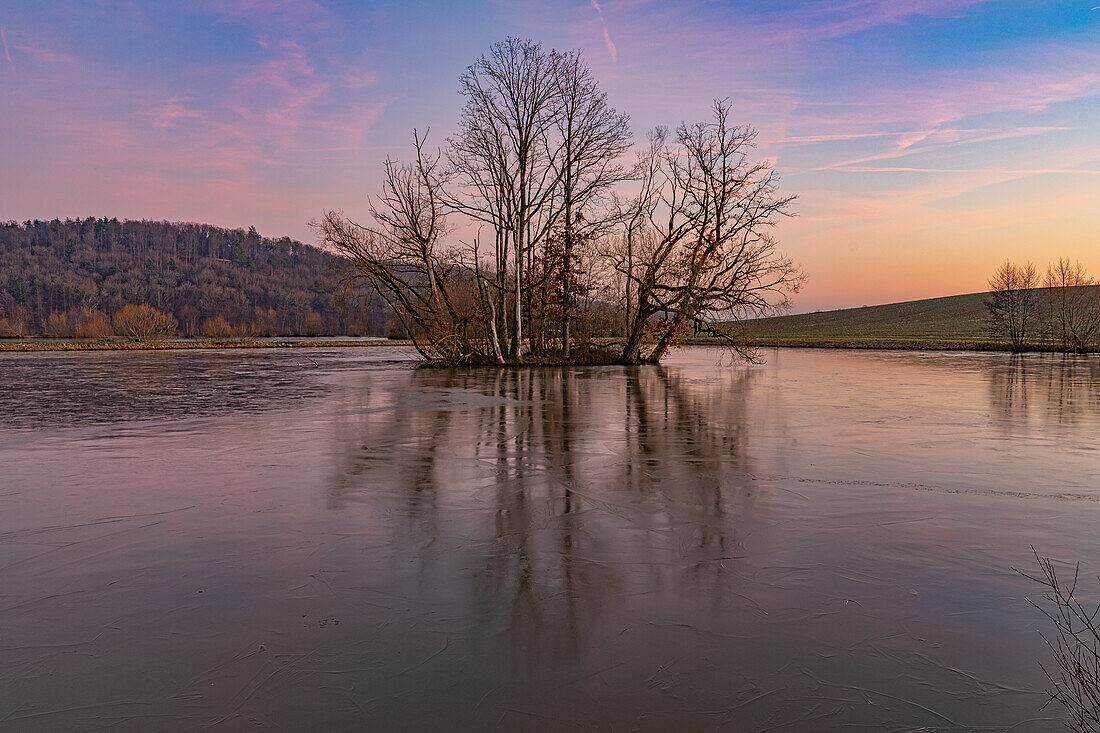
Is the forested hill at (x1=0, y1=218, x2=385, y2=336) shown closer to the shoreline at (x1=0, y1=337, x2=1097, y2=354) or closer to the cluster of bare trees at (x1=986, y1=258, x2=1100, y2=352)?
the shoreline at (x1=0, y1=337, x2=1097, y2=354)

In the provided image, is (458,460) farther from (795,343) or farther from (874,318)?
(874,318)

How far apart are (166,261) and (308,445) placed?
5716 inches

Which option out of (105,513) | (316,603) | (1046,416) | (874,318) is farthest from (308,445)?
(874,318)

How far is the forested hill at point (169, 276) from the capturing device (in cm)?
10846

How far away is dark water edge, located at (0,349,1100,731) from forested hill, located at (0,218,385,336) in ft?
303

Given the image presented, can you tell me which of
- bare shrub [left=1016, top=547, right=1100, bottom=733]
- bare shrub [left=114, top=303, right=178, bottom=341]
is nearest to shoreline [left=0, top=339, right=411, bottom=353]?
bare shrub [left=114, top=303, right=178, bottom=341]

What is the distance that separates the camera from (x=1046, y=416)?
13.4 m

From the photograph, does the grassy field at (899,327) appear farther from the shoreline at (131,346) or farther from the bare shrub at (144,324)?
the bare shrub at (144,324)

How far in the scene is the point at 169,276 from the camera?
123938 mm

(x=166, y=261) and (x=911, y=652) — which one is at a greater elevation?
(x=166, y=261)

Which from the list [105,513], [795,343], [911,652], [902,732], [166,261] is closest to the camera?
[902,732]

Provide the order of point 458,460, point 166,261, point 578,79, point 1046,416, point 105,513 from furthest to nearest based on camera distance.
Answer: point 166,261, point 578,79, point 1046,416, point 458,460, point 105,513

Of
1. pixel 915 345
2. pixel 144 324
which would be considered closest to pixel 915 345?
pixel 915 345

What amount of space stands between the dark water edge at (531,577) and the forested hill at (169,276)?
9228 centimetres
